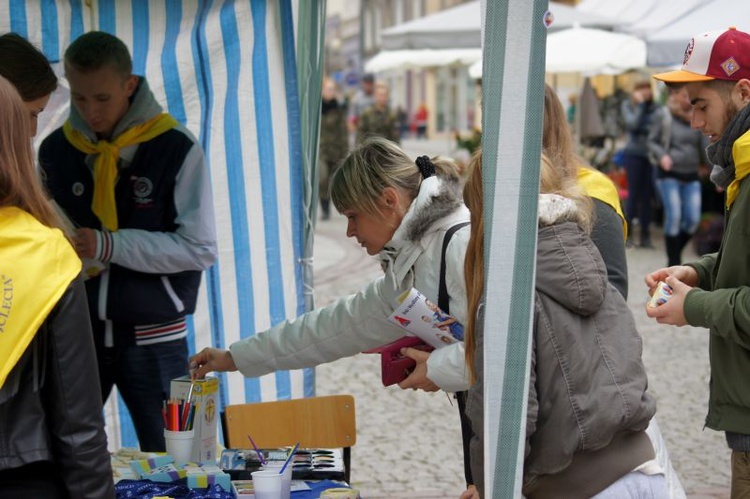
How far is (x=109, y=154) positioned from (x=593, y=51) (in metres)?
8.99

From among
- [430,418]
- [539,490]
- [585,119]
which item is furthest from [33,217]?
[585,119]

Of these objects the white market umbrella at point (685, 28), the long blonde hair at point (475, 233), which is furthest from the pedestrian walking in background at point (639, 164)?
the long blonde hair at point (475, 233)

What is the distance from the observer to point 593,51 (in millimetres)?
12148

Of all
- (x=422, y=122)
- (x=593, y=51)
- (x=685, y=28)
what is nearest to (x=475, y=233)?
(x=685, y=28)

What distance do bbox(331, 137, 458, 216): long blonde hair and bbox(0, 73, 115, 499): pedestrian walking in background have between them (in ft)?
3.31

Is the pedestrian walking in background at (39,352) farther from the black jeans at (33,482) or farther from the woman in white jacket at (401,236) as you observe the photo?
the woman in white jacket at (401,236)

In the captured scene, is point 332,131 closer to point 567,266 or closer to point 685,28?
point 685,28

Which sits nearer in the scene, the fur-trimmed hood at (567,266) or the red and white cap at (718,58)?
the fur-trimmed hood at (567,266)

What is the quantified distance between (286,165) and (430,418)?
235 centimetres

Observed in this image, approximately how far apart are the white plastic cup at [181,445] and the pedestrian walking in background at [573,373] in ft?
3.18

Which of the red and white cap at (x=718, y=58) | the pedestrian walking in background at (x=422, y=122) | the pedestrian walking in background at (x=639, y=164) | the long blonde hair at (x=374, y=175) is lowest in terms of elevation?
the pedestrian walking in background at (x=422, y=122)

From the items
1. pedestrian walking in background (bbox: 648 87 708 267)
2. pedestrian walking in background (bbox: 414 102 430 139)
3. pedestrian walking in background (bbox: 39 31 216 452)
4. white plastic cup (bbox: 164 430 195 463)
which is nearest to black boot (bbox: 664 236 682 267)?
pedestrian walking in background (bbox: 648 87 708 267)

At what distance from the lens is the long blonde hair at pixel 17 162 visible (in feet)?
7.40

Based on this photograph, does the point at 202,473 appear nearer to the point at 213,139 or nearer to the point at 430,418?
the point at 213,139
